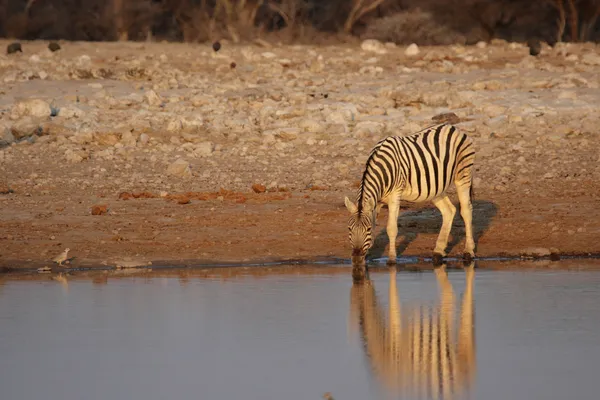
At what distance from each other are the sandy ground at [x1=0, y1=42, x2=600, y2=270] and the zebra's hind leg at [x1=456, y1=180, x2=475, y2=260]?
0.37 metres

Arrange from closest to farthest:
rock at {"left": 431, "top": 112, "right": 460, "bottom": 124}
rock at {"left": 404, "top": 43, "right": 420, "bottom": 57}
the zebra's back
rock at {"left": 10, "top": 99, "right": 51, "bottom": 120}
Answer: the zebra's back
rock at {"left": 10, "top": 99, "right": 51, "bottom": 120}
rock at {"left": 431, "top": 112, "right": 460, "bottom": 124}
rock at {"left": 404, "top": 43, "right": 420, "bottom": 57}

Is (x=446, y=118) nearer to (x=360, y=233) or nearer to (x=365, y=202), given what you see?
(x=365, y=202)

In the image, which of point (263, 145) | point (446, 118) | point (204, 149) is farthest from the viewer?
point (446, 118)

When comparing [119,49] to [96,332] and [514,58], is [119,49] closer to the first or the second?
[514,58]

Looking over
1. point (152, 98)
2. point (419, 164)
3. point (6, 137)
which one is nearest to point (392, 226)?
point (419, 164)

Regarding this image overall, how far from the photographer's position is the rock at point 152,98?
62.4 ft

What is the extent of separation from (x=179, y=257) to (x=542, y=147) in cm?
670

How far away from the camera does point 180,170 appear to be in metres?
15.6

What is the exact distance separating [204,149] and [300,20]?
19.3 meters

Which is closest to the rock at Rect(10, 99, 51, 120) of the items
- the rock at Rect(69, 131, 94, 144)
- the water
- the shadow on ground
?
the rock at Rect(69, 131, 94, 144)

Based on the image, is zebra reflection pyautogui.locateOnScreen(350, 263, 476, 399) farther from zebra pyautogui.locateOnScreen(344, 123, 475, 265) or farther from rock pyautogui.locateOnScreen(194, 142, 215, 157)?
rock pyautogui.locateOnScreen(194, 142, 215, 157)

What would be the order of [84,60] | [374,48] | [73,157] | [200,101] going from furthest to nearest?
[374,48] < [84,60] < [200,101] < [73,157]

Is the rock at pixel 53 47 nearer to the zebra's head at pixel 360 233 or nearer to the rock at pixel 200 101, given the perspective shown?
the rock at pixel 200 101

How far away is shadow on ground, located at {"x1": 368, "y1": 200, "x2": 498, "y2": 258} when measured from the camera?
12.7m
